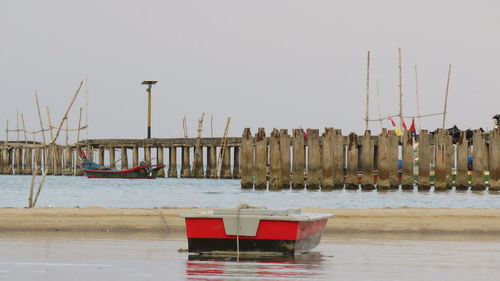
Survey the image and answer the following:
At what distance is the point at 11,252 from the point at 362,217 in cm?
706

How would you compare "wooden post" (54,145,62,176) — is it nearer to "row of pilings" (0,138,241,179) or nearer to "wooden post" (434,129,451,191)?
"row of pilings" (0,138,241,179)

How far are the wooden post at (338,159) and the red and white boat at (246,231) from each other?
26771 mm

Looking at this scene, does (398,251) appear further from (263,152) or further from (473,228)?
(263,152)

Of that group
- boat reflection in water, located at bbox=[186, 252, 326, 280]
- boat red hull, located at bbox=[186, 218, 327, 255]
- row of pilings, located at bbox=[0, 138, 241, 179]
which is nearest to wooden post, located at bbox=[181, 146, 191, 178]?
row of pilings, located at bbox=[0, 138, 241, 179]

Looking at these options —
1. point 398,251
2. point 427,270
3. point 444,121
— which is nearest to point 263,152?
point 398,251

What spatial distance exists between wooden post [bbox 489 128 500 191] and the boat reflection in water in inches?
1077

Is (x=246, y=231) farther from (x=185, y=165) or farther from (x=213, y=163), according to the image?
(x=185, y=165)

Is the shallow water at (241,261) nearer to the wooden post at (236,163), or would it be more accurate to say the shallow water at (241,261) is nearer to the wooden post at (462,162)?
the wooden post at (462,162)

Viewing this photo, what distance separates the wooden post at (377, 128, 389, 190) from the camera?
131 feet

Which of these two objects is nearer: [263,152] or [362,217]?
[362,217]

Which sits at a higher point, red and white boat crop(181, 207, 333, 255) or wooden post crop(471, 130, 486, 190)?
wooden post crop(471, 130, 486, 190)

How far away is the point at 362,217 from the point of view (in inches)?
720

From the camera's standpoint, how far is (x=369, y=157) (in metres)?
40.6

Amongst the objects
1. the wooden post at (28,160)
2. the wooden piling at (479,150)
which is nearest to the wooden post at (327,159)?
the wooden piling at (479,150)
